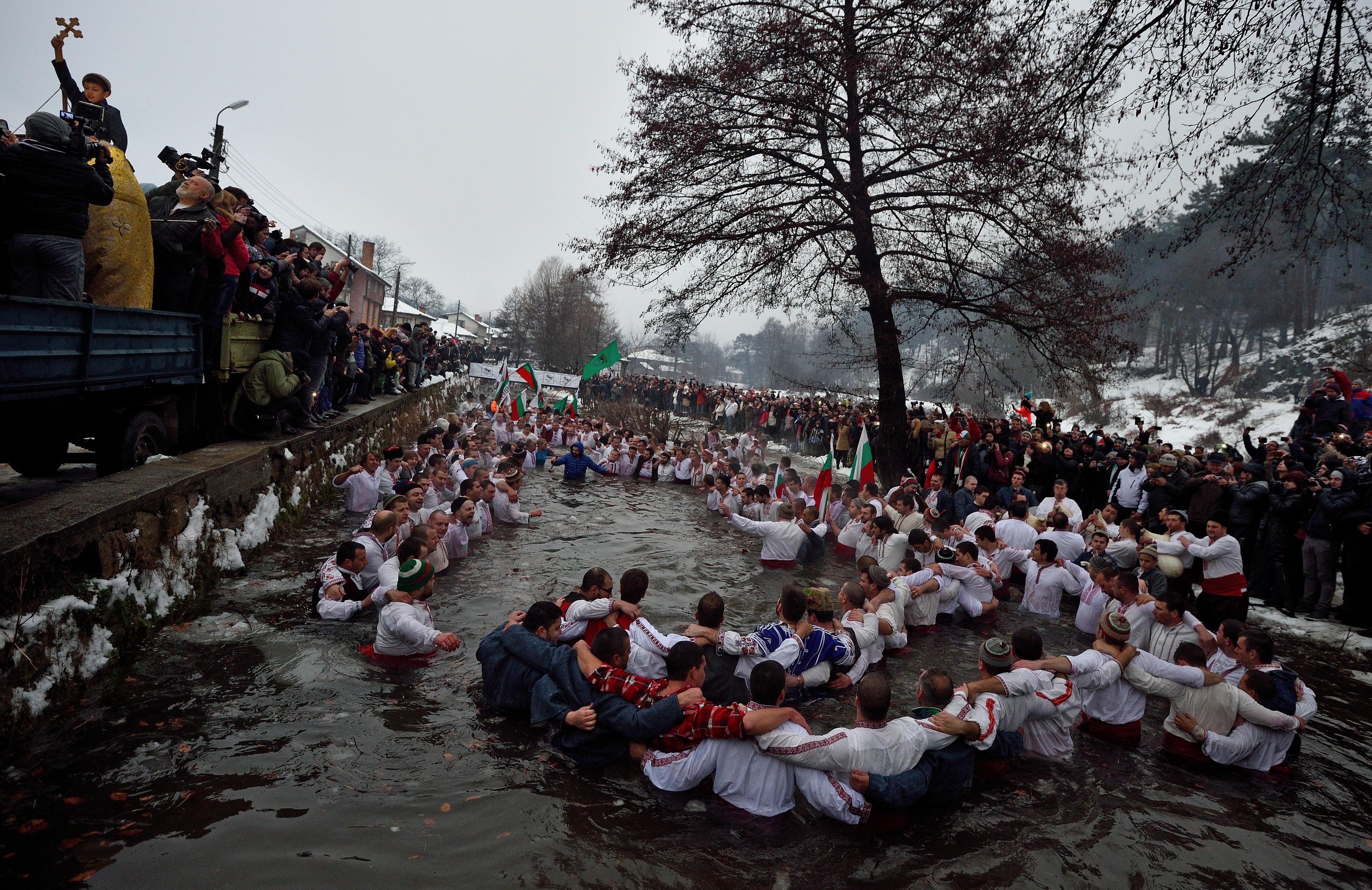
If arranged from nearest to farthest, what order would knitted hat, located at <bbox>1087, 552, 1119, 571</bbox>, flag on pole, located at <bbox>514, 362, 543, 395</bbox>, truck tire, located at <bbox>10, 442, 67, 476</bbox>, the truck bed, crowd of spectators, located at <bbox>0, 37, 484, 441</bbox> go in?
the truck bed
crowd of spectators, located at <bbox>0, 37, 484, 441</bbox>
truck tire, located at <bbox>10, 442, 67, 476</bbox>
knitted hat, located at <bbox>1087, 552, 1119, 571</bbox>
flag on pole, located at <bbox>514, 362, 543, 395</bbox>

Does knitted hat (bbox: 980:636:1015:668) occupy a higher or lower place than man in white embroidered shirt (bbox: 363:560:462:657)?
higher

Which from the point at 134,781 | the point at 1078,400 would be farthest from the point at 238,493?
the point at 1078,400

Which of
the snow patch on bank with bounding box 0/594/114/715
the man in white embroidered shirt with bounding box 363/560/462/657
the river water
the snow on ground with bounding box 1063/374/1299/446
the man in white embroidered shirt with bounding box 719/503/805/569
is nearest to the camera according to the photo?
the river water

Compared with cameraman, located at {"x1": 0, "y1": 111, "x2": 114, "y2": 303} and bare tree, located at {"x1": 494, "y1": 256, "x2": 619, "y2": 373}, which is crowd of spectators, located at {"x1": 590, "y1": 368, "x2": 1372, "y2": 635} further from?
bare tree, located at {"x1": 494, "y1": 256, "x2": 619, "y2": 373}

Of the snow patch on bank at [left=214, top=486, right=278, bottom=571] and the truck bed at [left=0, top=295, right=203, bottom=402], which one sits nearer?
the truck bed at [left=0, top=295, right=203, bottom=402]

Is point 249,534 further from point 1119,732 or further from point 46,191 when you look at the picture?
point 1119,732

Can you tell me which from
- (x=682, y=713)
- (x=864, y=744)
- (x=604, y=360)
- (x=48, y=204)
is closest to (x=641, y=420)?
(x=604, y=360)

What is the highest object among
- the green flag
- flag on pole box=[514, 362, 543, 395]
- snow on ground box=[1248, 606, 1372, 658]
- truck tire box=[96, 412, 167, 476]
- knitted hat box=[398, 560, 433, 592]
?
the green flag

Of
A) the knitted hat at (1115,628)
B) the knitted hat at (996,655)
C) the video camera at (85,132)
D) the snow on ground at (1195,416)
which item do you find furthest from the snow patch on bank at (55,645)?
the snow on ground at (1195,416)

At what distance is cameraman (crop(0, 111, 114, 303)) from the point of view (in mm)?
5047

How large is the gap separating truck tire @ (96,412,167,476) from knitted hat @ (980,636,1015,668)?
7.48m

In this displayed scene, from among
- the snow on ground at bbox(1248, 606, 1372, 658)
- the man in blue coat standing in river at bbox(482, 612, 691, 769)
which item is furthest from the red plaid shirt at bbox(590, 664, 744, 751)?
the snow on ground at bbox(1248, 606, 1372, 658)

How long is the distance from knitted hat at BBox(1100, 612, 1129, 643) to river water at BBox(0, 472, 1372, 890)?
0.88 metres

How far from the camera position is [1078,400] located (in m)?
36.4
